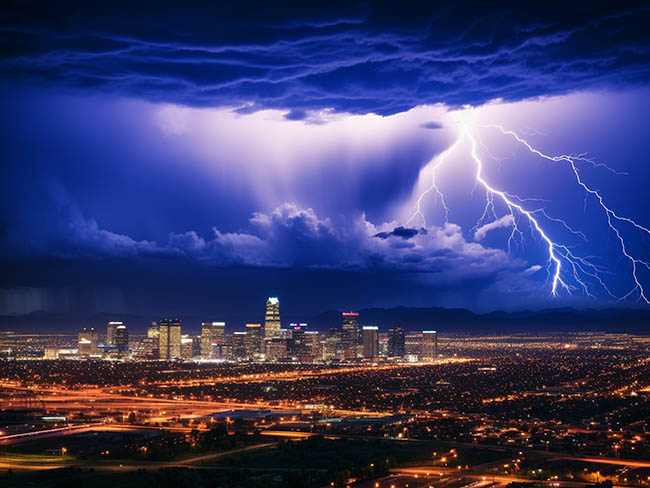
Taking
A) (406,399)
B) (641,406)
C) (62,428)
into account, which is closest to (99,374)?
(406,399)

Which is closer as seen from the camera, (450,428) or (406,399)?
(450,428)

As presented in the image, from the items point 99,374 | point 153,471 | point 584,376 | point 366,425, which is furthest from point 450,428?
point 99,374

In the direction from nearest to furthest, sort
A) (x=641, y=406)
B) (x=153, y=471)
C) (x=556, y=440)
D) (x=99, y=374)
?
1. (x=153, y=471)
2. (x=556, y=440)
3. (x=641, y=406)
4. (x=99, y=374)

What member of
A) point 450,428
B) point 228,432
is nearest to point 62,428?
point 228,432

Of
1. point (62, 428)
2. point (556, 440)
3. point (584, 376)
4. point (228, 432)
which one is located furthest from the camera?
point (584, 376)

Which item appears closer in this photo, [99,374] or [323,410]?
[323,410]

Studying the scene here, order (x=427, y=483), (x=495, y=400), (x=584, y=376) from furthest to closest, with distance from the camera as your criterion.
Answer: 1. (x=584, y=376)
2. (x=495, y=400)
3. (x=427, y=483)

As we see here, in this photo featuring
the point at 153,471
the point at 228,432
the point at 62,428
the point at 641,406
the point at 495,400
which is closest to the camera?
the point at 153,471

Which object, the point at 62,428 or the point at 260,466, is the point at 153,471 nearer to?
the point at 260,466

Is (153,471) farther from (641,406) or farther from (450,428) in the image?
(641,406)
